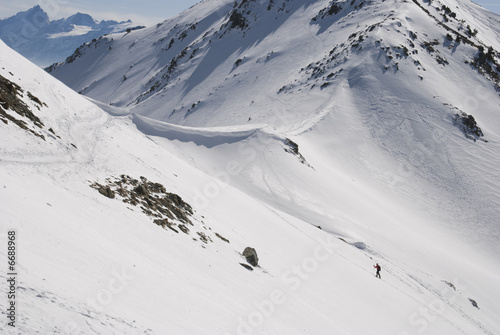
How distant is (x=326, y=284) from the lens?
19.2m

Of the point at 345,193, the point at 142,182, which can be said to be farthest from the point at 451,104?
the point at 142,182

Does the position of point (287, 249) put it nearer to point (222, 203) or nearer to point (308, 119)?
point (222, 203)

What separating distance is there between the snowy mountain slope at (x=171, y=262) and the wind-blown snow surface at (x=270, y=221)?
77 mm

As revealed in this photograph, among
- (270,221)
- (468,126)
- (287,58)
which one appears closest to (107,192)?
(270,221)

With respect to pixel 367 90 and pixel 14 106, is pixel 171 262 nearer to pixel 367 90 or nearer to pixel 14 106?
pixel 14 106

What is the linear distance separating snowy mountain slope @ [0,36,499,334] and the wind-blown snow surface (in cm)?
8

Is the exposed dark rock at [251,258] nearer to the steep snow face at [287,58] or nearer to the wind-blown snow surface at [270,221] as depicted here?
the wind-blown snow surface at [270,221]

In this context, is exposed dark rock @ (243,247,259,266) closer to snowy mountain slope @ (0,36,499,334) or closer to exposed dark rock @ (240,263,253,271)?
snowy mountain slope @ (0,36,499,334)

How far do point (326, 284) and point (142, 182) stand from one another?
10.9 m

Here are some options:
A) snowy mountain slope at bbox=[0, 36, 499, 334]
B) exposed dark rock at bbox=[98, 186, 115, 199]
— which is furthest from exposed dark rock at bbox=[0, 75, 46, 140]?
exposed dark rock at bbox=[98, 186, 115, 199]

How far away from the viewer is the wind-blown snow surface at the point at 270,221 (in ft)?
32.4

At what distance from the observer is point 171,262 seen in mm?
13094

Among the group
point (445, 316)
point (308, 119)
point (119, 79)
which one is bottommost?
point (119, 79)

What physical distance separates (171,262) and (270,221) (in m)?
11.9
